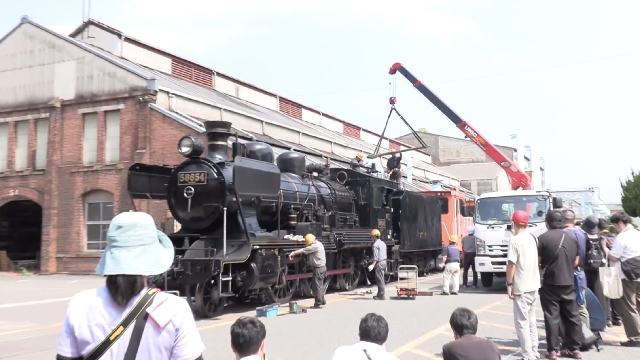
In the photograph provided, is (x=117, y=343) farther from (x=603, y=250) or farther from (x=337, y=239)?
(x=337, y=239)

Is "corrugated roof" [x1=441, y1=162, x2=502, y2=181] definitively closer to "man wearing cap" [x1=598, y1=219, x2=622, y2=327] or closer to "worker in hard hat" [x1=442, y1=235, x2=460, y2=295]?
"worker in hard hat" [x1=442, y1=235, x2=460, y2=295]

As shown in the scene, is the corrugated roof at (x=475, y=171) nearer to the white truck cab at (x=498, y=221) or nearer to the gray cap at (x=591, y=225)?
the white truck cab at (x=498, y=221)

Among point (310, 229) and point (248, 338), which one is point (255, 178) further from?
point (248, 338)

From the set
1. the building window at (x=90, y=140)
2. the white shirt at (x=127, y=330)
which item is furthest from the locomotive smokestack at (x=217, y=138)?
the building window at (x=90, y=140)

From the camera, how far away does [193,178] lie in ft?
40.6

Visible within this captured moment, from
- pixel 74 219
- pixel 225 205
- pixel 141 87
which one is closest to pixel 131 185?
pixel 225 205

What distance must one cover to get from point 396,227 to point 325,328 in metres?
10.0

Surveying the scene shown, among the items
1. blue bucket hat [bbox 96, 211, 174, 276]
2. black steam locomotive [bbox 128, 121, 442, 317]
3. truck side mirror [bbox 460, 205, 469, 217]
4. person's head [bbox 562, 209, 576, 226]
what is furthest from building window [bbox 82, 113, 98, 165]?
blue bucket hat [bbox 96, 211, 174, 276]

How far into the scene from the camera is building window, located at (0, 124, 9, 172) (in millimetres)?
27047

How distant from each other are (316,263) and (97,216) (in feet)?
46.8

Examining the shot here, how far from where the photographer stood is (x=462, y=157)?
2778 inches

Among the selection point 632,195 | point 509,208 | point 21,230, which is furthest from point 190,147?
point 632,195

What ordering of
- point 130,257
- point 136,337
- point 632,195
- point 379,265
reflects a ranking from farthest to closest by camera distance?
point 632,195 < point 379,265 < point 130,257 < point 136,337

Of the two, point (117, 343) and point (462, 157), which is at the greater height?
point (462, 157)
